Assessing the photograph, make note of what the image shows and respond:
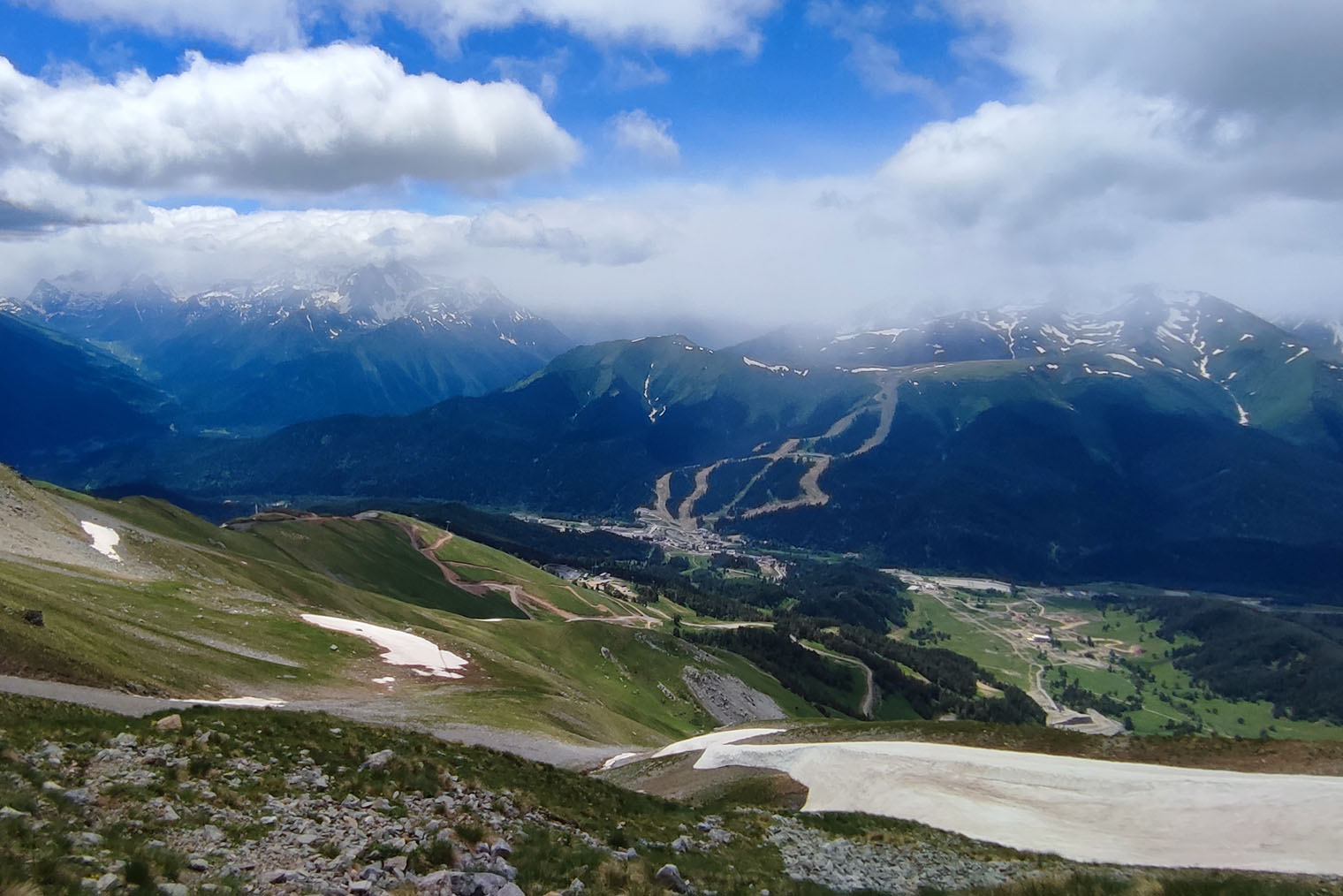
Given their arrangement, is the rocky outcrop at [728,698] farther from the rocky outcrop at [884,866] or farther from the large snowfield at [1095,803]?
the rocky outcrop at [884,866]

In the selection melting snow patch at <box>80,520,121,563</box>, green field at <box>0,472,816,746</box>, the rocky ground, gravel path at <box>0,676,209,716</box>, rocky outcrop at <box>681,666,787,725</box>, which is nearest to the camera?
the rocky ground

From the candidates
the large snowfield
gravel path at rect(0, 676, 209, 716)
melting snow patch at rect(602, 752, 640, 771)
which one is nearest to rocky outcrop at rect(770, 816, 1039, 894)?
the large snowfield

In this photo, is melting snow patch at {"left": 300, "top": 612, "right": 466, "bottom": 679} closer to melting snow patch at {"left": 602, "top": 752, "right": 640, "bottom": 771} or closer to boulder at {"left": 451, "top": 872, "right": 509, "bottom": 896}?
melting snow patch at {"left": 602, "top": 752, "right": 640, "bottom": 771}

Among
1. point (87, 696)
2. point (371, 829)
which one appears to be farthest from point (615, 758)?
point (371, 829)

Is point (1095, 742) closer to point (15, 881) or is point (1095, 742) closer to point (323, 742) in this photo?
point (323, 742)

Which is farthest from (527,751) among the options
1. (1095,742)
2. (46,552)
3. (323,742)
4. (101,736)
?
(46,552)

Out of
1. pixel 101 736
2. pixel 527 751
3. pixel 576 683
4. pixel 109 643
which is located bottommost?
pixel 576 683

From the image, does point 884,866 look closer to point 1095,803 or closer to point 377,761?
point 1095,803
